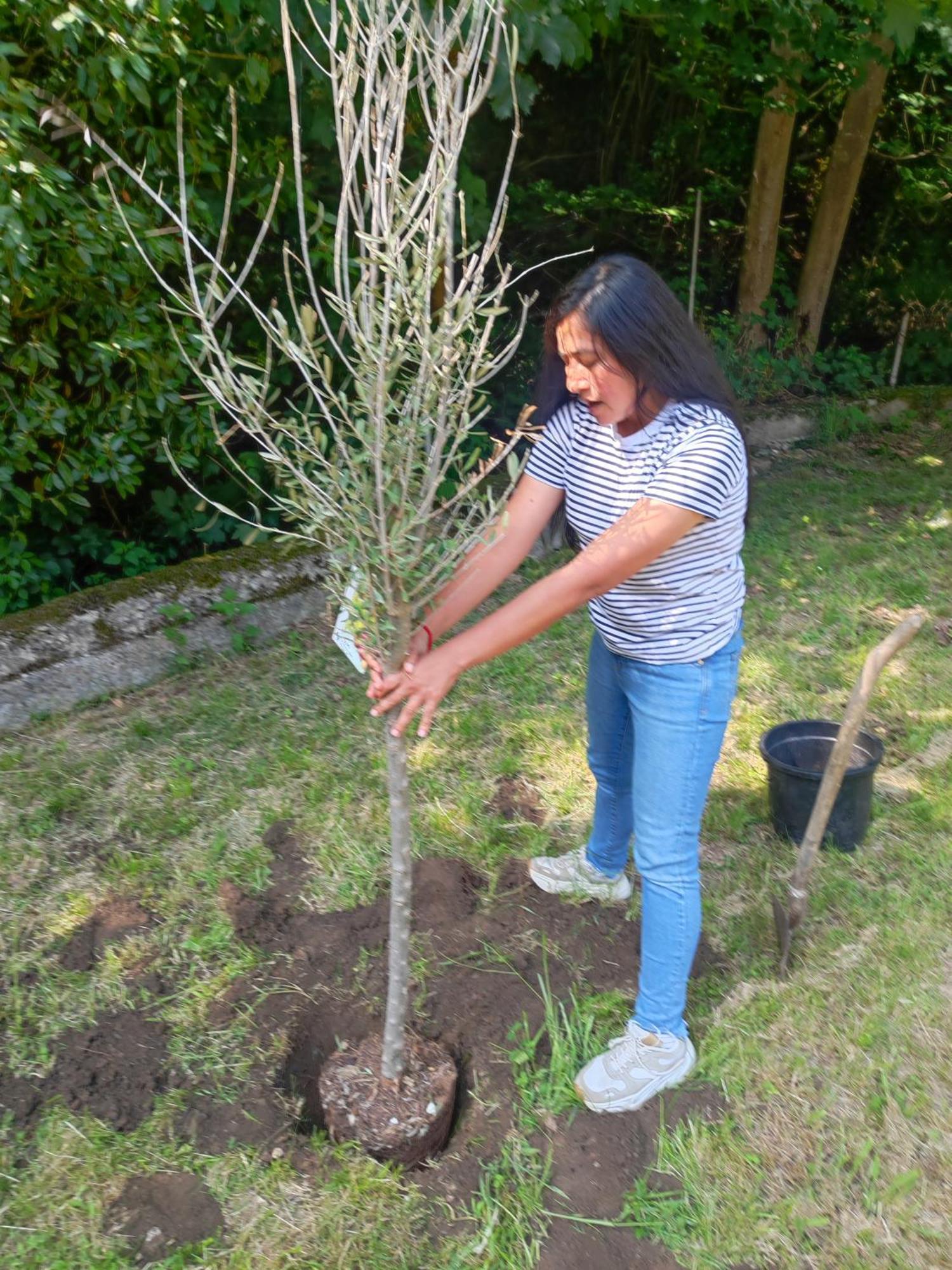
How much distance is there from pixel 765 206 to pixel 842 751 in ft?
24.3

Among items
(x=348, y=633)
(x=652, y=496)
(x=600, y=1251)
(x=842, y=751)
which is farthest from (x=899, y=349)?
(x=600, y=1251)

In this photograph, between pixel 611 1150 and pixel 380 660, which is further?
pixel 611 1150

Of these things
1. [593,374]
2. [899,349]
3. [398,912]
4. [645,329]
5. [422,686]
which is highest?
[645,329]

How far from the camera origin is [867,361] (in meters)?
9.66

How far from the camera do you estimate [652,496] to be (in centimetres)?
197

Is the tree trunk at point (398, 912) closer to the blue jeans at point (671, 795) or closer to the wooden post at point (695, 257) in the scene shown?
the blue jeans at point (671, 795)

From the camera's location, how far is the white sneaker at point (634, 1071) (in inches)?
94.7

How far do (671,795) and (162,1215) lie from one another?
146cm

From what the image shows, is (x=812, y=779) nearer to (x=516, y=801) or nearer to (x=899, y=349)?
(x=516, y=801)

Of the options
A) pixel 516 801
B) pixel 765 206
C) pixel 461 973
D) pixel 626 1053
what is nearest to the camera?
pixel 626 1053

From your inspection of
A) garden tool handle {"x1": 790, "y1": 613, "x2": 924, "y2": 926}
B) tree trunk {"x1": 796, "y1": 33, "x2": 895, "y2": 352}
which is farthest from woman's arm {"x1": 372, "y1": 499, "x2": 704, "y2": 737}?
tree trunk {"x1": 796, "y1": 33, "x2": 895, "y2": 352}

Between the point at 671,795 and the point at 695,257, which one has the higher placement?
the point at 671,795

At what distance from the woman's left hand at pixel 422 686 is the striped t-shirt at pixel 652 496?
0.43 metres

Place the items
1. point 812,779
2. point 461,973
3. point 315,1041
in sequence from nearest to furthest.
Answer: point 315,1041, point 461,973, point 812,779
